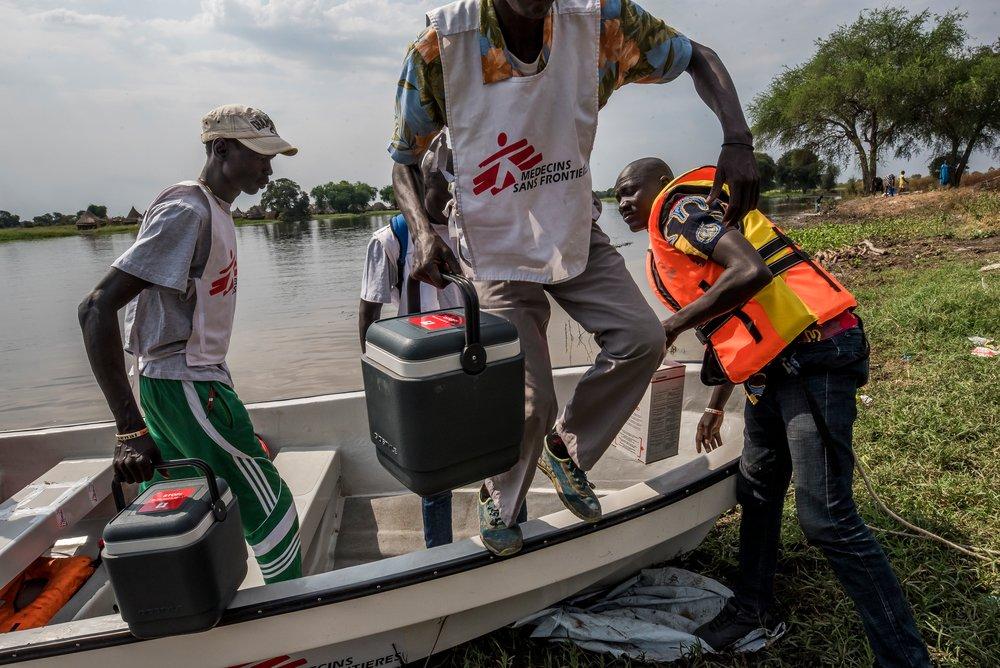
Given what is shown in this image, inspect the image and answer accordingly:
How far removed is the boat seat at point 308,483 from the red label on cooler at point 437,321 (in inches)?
54.7

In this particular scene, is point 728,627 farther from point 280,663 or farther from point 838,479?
point 280,663

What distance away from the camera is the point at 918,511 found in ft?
9.55

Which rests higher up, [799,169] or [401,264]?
[799,169]

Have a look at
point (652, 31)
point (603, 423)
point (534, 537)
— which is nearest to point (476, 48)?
point (652, 31)

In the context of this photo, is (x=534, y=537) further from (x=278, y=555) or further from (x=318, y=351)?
(x=318, y=351)

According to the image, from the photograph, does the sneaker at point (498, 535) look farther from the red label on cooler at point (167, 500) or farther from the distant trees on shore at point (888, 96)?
the distant trees on shore at point (888, 96)

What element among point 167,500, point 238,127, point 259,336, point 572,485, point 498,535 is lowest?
point 259,336

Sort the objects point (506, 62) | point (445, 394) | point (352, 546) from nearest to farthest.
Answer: point (445, 394) → point (506, 62) → point (352, 546)

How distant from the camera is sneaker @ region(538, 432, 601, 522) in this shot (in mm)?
1987

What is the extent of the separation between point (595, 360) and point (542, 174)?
55 cm

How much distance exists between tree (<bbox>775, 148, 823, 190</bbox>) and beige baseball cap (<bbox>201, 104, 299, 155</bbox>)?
3793 cm

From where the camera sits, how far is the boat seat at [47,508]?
7.81 ft

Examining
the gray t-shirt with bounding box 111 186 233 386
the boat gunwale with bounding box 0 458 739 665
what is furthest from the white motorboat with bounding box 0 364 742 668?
the gray t-shirt with bounding box 111 186 233 386

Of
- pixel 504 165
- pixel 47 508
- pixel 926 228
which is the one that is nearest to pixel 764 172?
pixel 504 165
